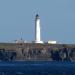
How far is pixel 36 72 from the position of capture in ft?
518

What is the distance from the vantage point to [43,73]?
153875 millimetres

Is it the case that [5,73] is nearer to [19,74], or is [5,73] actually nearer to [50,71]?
[19,74]

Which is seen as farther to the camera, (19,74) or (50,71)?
(50,71)

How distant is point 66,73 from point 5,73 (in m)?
8.87

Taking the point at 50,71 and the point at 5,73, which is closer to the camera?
the point at 5,73

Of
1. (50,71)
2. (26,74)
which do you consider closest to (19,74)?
(26,74)

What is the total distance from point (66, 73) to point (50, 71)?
24.8ft

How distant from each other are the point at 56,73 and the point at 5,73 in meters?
7.67

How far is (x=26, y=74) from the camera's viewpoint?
498 ft

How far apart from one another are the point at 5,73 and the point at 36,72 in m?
7.85

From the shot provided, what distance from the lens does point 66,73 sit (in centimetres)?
15412

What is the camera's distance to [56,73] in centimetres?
15438

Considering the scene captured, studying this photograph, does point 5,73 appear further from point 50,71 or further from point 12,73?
point 50,71

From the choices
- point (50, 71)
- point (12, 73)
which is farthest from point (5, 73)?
point (50, 71)
